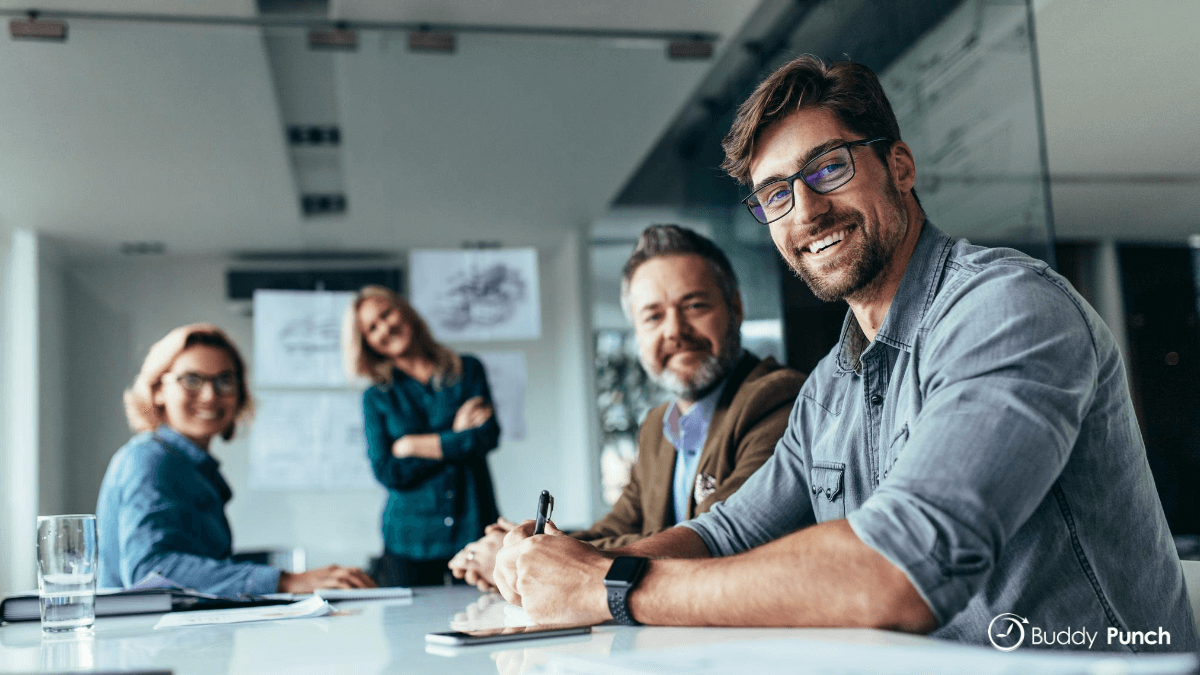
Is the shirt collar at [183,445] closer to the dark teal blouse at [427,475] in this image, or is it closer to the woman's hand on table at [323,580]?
the woman's hand on table at [323,580]

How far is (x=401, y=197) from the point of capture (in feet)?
13.2

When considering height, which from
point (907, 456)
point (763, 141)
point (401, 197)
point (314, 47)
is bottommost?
point (907, 456)

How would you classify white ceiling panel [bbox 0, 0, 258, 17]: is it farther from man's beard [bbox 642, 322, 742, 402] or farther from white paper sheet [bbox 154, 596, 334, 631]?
white paper sheet [bbox 154, 596, 334, 631]

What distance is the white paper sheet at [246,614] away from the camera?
1.37 meters

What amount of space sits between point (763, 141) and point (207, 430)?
1.71 m

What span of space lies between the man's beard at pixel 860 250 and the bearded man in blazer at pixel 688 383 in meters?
0.52

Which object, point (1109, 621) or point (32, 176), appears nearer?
point (1109, 621)

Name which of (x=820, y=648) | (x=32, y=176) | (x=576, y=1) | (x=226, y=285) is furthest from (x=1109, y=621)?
(x=32, y=176)

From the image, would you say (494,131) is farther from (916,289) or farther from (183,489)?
(916,289)

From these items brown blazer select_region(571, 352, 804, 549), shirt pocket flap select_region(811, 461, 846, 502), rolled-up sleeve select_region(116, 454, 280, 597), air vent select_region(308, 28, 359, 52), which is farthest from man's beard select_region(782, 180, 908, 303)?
air vent select_region(308, 28, 359, 52)

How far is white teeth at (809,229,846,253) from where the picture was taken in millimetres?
1370

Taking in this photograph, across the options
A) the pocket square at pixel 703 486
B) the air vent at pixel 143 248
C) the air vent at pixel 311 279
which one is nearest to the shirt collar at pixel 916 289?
the pocket square at pixel 703 486

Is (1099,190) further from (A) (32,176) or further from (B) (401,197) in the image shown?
(A) (32,176)

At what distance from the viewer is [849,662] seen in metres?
0.65
